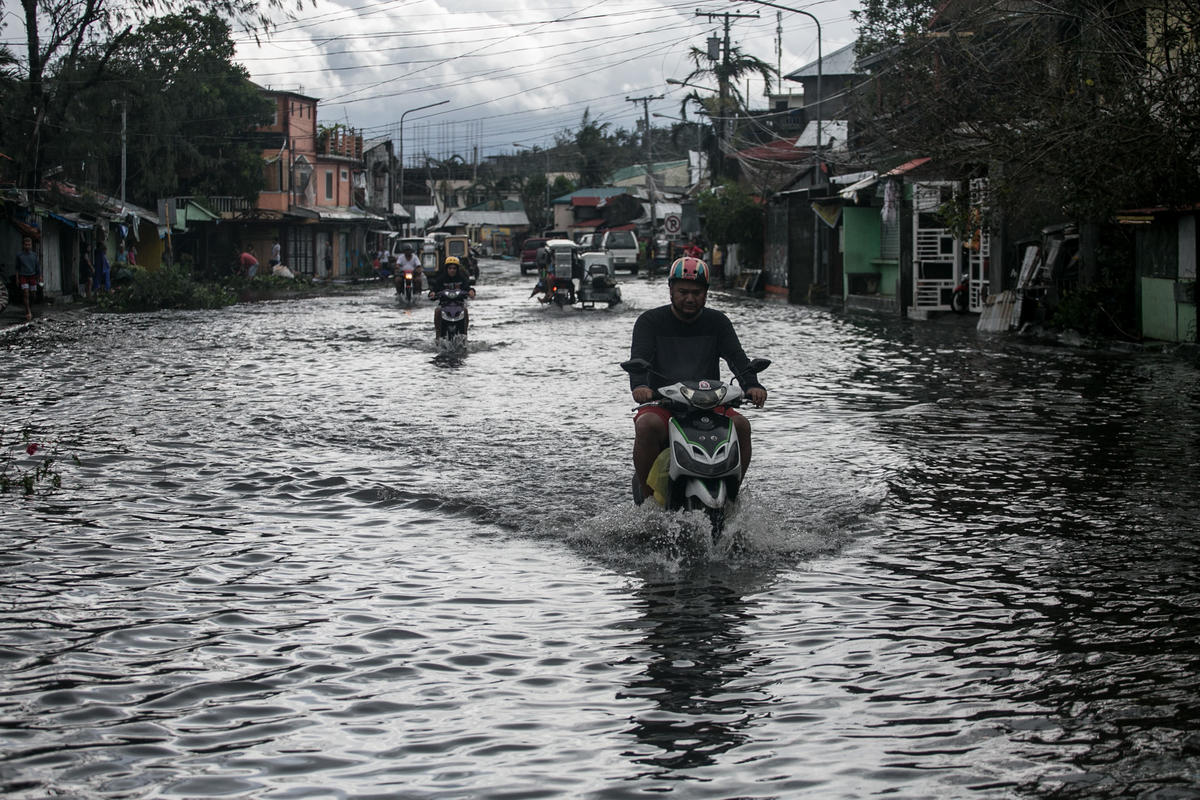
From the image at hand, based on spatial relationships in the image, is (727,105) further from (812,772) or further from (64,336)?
(812,772)

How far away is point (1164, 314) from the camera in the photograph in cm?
2105

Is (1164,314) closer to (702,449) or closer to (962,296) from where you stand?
(962,296)

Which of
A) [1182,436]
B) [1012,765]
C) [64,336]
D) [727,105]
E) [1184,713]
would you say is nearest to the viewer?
[1012,765]

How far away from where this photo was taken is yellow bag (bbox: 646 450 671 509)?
7711mm

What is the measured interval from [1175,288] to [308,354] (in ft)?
44.5

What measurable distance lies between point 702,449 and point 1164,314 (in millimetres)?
16030

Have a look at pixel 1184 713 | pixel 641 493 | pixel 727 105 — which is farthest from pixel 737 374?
pixel 727 105

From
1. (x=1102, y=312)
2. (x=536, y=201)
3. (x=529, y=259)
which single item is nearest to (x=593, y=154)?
(x=536, y=201)

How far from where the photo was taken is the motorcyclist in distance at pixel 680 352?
25.6 ft

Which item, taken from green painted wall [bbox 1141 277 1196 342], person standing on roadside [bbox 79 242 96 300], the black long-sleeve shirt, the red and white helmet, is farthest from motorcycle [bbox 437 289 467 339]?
person standing on roadside [bbox 79 242 96 300]

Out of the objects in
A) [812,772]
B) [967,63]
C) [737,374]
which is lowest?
[812,772]

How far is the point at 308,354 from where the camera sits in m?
22.2

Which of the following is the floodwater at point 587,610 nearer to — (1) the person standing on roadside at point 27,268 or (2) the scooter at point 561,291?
(1) the person standing on roadside at point 27,268

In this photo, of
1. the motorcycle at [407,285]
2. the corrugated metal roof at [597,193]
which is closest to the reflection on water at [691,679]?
the motorcycle at [407,285]
